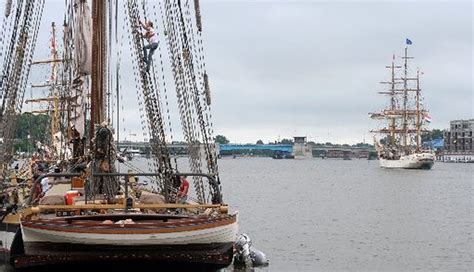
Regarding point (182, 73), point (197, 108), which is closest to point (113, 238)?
point (197, 108)

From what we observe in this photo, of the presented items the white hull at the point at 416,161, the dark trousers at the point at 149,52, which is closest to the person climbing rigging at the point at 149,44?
the dark trousers at the point at 149,52

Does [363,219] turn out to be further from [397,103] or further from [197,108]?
[397,103]

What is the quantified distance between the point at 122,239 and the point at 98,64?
8695mm

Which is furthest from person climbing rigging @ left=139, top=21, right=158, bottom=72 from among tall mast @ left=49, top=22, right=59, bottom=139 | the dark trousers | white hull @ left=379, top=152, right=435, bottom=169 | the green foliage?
white hull @ left=379, top=152, right=435, bottom=169

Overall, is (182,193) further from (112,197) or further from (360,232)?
(360,232)

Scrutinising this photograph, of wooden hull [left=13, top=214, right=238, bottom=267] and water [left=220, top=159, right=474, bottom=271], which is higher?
wooden hull [left=13, top=214, right=238, bottom=267]

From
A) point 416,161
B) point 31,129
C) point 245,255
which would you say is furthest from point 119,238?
point 416,161

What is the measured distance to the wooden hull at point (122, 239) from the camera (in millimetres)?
16938

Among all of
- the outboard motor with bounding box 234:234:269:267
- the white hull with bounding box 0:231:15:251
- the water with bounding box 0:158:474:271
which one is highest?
the white hull with bounding box 0:231:15:251

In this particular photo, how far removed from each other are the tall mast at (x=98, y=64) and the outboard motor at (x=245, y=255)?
6.31m

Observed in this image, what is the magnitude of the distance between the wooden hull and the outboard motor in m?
8.29

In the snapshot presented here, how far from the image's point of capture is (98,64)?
79.6 ft

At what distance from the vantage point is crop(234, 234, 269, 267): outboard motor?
26.8 m

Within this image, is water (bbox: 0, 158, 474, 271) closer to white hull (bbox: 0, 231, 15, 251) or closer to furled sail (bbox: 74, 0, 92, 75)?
white hull (bbox: 0, 231, 15, 251)
